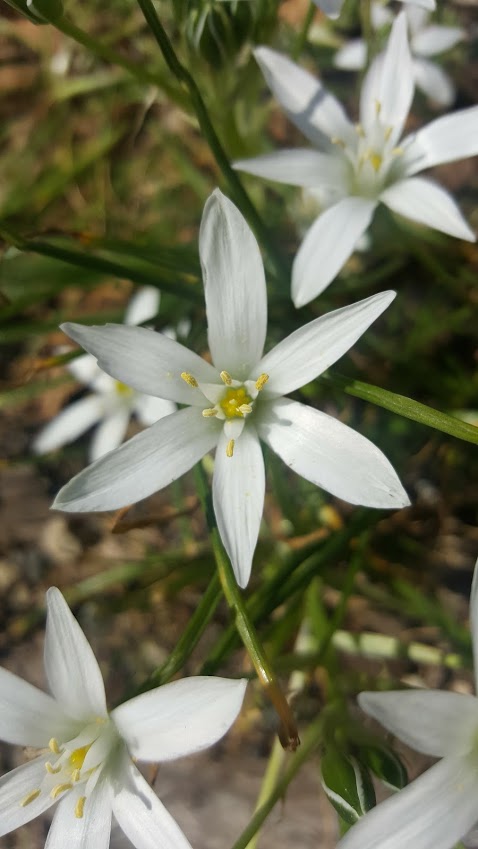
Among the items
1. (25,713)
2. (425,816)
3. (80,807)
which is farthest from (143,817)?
(425,816)

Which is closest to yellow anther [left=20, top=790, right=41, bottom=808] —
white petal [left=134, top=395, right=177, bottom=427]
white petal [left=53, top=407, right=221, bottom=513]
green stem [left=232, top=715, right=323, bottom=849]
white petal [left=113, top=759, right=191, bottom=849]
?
white petal [left=113, top=759, right=191, bottom=849]

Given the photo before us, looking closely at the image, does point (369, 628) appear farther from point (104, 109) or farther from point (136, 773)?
point (104, 109)

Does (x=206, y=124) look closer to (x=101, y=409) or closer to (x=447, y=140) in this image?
(x=447, y=140)

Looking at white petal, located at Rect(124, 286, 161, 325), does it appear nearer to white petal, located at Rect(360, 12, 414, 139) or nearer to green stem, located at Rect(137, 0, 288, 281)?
green stem, located at Rect(137, 0, 288, 281)

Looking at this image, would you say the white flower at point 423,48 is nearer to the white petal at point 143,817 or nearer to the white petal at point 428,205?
the white petal at point 428,205

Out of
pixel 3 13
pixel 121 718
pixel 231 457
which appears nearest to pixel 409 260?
pixel 231 457

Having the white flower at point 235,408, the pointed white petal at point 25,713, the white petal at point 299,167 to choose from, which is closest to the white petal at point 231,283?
the white flower at point 235,408
